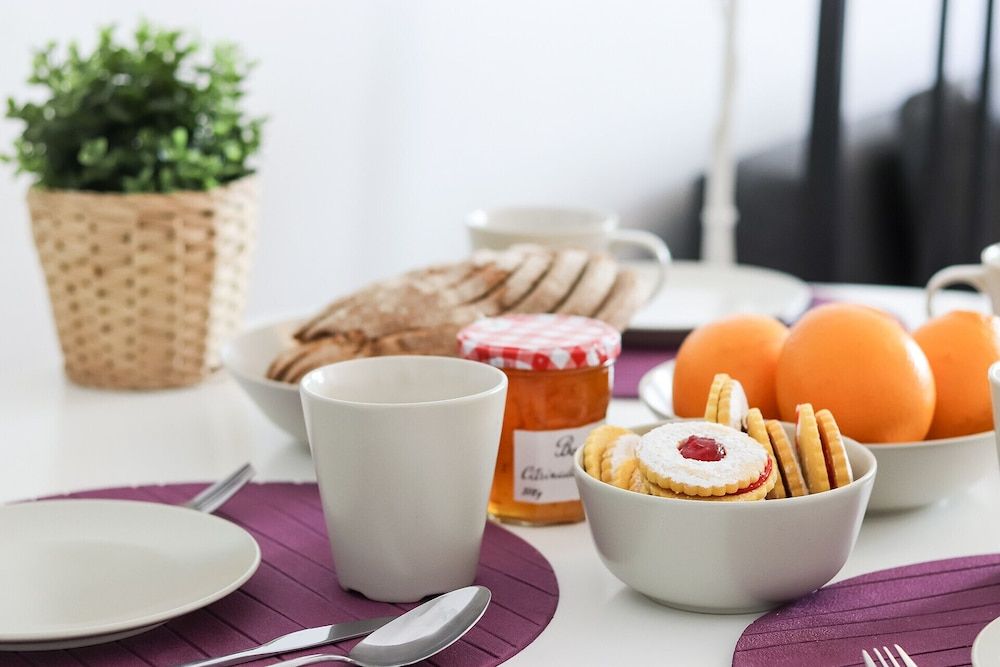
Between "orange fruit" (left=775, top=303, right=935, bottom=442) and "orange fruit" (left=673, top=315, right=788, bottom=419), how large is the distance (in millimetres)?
44

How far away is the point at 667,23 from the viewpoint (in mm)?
2850

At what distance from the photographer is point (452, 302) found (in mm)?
937

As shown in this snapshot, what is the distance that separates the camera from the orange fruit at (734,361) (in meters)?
0.82

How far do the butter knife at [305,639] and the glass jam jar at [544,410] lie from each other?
0.18m

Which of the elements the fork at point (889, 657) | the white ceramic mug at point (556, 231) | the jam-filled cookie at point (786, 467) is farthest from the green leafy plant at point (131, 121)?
the fork at point (889, 657)

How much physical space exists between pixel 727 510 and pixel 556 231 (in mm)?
680

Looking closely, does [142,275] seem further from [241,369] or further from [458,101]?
[458,101]

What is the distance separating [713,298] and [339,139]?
1.01 metres

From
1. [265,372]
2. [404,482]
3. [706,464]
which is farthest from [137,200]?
[706,464]

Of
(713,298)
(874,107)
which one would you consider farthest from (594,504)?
(874,107)

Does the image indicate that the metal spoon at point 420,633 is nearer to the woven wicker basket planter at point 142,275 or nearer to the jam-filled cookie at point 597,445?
the jam-filled cookie at point 597,445

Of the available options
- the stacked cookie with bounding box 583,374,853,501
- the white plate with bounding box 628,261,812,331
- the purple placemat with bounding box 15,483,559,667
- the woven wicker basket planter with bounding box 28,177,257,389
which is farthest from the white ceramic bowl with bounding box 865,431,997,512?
the woven wicker basket planter with bounding box 28,177,257,389

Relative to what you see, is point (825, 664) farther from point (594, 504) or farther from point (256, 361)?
point (256, 361)

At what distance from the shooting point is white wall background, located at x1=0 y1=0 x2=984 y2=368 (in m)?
1.88
